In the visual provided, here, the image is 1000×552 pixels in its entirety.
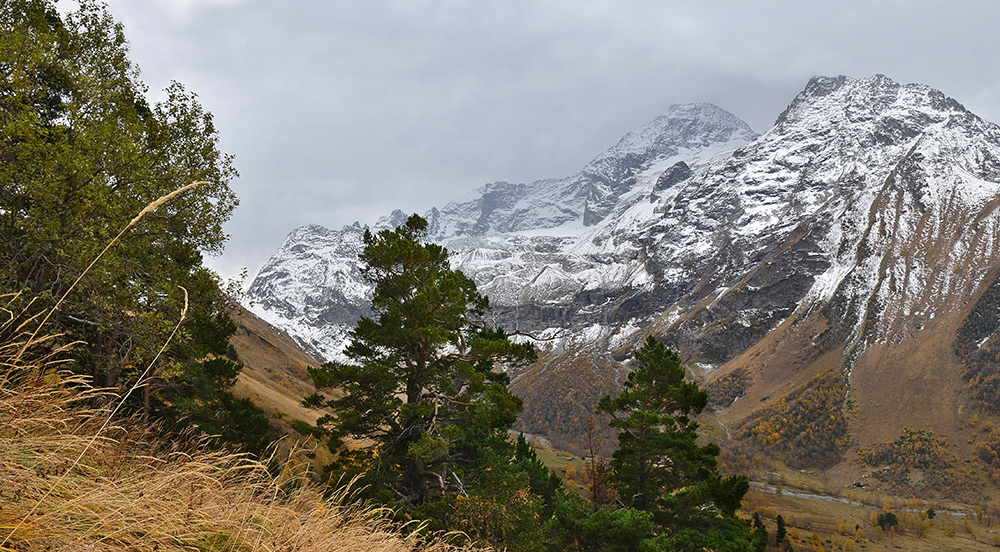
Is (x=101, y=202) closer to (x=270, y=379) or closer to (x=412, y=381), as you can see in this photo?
(x=412, y=381)

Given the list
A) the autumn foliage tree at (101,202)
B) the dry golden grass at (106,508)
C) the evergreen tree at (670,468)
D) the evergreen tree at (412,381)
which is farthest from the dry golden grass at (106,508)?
the evergreen tree at (670,468)

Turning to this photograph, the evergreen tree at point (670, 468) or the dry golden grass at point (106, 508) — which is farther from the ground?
the dry golden grass at point (106, 508)

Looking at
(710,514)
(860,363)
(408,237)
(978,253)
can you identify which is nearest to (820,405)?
(860,363)

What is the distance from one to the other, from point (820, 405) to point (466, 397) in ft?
588

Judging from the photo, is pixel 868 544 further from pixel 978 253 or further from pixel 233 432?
pixel 978 253

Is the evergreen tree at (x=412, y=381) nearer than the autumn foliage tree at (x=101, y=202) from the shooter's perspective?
No

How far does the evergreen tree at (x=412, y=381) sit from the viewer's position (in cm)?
1600

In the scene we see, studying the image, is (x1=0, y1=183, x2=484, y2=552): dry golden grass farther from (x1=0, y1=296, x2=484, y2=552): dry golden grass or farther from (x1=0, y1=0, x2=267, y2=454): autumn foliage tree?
(x1=0, y1=0, x2=267, y2=454): autumn foliage tree

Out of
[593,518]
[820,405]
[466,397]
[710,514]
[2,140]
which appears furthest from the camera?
[820,405]

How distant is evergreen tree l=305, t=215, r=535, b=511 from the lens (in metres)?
16.0

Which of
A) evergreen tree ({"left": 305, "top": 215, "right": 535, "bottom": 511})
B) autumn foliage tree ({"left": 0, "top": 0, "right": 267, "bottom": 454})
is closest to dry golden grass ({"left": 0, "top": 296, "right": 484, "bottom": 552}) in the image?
autumn foliage tree ({"left": 0, "top": 0, "right": 267, "bottom": 454})

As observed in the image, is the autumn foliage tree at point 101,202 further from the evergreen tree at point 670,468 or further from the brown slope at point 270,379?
the evergreen tree at point 670,468

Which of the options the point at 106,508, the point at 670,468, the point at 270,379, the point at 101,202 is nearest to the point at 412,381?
the point at 101,202

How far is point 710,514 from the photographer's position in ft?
67.2
